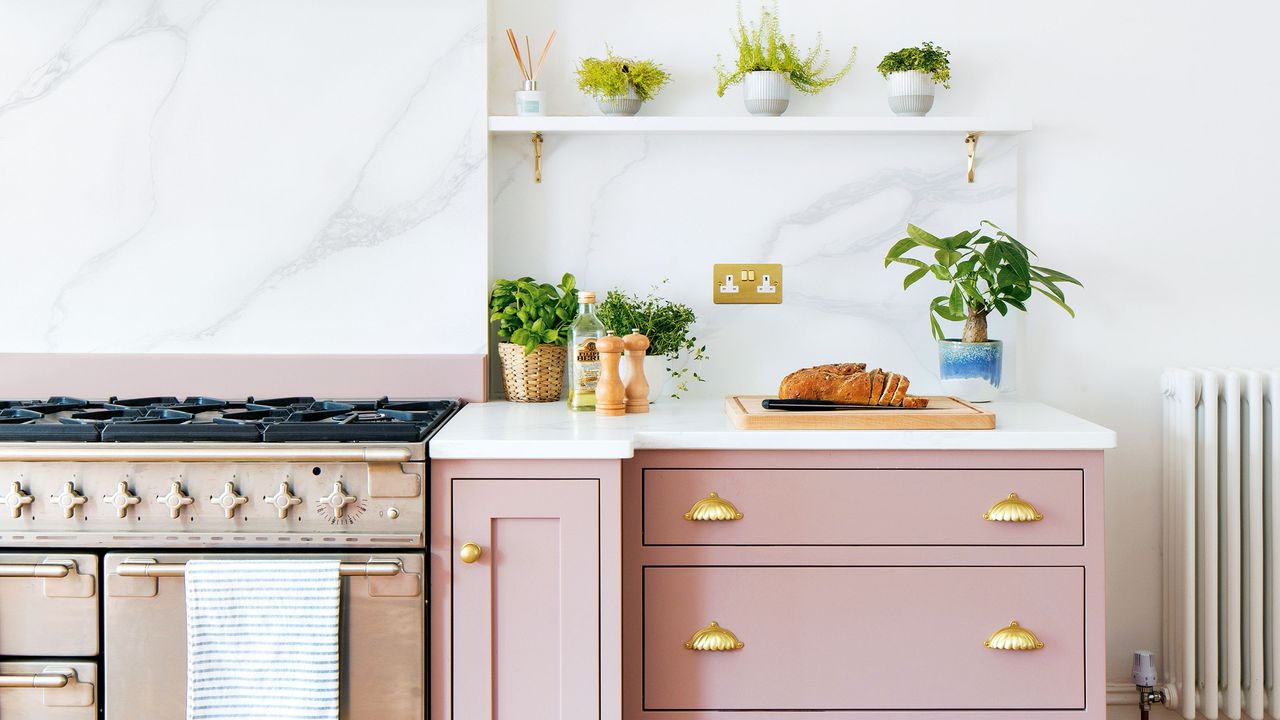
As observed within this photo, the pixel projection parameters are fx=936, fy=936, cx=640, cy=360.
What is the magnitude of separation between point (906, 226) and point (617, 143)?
747mm

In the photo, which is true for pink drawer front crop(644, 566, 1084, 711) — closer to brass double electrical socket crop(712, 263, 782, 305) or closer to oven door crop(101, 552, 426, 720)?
oven door crop(101, 552, 426, 720)

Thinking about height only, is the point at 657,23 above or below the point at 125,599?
above

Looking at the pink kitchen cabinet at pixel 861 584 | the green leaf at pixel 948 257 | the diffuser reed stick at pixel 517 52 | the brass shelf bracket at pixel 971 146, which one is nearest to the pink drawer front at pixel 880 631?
the pink kitchen cabinet at pixel 861 584

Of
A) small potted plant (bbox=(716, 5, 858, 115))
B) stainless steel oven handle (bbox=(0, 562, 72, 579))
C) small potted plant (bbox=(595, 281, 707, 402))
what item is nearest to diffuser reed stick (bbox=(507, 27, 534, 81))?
small potted plant (bbox=(716, 5, 858, 115))

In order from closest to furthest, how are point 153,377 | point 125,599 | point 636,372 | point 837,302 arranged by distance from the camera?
point 125,599, point 636,372, point 153,377, point 837,302

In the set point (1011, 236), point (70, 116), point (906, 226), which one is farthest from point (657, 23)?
point (70, 116)

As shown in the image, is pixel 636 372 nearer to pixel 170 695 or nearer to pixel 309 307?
pixel 309 307

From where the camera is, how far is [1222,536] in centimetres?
224

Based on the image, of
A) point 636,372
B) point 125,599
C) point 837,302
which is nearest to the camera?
point 125,599

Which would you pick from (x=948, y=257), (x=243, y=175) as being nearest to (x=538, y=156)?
(x=243, y=175)

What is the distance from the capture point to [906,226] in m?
2.32

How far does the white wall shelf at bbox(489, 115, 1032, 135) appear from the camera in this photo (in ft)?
7.16

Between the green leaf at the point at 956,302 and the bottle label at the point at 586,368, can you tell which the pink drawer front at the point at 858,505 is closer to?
the bottle label at the point at 586,368

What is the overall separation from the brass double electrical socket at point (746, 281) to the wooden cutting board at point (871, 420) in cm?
55
